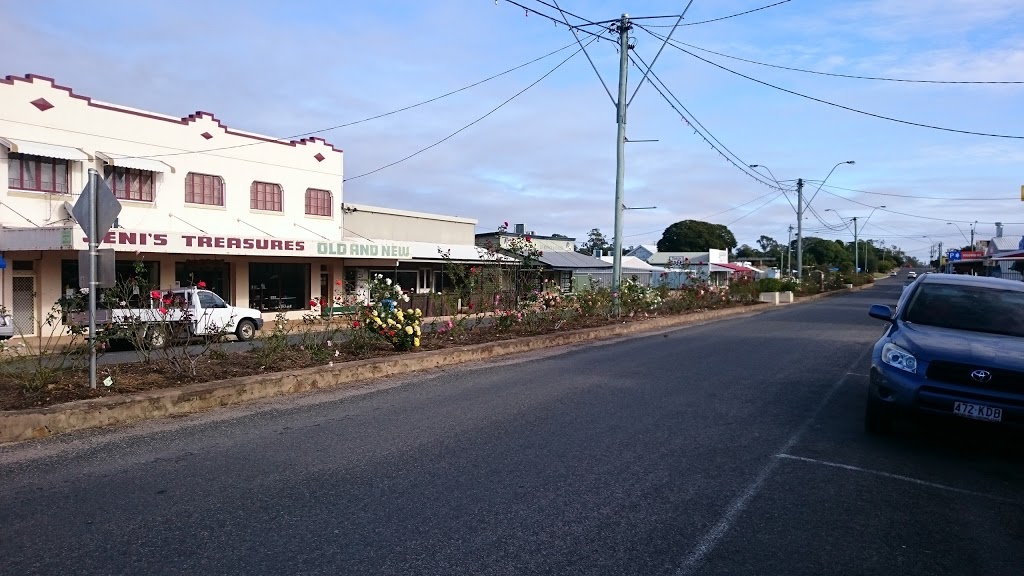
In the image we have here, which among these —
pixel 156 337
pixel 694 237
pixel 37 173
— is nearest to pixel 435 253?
pixel 37 173

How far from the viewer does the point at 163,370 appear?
898 cm

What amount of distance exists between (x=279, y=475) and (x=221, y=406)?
3078 millimetres

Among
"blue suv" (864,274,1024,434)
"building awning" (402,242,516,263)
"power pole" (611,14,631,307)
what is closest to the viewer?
"blue suv" (864,274,1024,434)

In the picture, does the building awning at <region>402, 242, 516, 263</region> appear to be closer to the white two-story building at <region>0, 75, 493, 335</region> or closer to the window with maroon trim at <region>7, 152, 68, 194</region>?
the white two-story building at <region>0, 75, 493, 335</region>

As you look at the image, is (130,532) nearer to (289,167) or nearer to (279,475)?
(279,475)

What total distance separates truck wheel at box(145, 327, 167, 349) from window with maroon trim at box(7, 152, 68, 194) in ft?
52.8

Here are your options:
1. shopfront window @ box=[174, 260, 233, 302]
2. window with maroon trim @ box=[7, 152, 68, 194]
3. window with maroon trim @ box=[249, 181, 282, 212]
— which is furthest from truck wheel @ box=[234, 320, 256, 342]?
window with maroon trim @ box=[249, 181, 282, 212]

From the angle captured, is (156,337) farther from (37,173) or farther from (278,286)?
(278,286)

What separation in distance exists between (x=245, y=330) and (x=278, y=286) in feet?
25.5

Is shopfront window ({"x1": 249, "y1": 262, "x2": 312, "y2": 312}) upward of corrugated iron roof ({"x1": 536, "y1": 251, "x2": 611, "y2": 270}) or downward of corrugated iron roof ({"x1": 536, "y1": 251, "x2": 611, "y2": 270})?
downward

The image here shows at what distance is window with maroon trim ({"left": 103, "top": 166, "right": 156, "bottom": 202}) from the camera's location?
2317 centimetres

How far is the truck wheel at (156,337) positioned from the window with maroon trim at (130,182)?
54.5 feet

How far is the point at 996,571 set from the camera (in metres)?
4.02

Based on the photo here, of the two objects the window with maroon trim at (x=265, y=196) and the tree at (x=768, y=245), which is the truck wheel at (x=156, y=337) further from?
the tree at (x=768, y=245)
